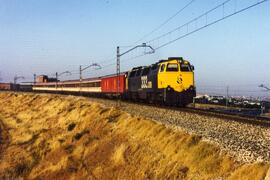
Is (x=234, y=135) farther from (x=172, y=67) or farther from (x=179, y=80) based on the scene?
(x=172, y=67)

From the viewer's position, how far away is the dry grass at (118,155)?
12312 mm

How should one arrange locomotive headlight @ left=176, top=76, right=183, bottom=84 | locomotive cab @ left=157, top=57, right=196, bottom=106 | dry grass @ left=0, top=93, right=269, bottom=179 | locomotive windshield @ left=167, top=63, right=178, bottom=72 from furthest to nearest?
locomotive windshield @ left=167, top=63, right=178, bottom=72 → locomotive headlight @ left=176, top=76, right=183, bottom=84 → locomotive cab @ left=157, top=57, right=196, bottom=106 → dry grass @ left=0, top=93, right=269, bottom=179

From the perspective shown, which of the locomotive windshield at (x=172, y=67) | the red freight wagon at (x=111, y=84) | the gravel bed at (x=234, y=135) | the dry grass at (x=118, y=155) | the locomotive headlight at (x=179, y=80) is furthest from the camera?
the red freight wagon at (x=111, y=84)

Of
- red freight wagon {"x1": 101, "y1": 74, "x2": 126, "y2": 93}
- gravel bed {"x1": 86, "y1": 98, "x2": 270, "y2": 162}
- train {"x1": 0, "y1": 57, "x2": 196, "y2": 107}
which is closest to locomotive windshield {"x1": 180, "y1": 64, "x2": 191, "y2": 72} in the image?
train {"x1": 0, "y1": 57, "x2": 196, "y2": 107}

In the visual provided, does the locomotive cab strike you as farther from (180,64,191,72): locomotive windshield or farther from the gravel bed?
the gravel bed

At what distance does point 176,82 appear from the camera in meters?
30.5

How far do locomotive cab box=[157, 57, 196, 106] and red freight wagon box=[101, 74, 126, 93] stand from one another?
14.8m

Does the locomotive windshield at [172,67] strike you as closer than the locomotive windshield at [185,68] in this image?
Yes

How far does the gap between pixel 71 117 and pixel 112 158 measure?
19.9m

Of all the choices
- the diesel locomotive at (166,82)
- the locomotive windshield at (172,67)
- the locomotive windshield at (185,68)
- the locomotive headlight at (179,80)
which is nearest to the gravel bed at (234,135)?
the diesel locomotive at (166,82)

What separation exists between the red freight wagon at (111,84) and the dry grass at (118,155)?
11551 mm

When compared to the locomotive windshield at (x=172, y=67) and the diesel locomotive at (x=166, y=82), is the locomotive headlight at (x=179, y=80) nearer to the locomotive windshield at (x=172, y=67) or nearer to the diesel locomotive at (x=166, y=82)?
the diesel locomotive at (x=166, y=82)

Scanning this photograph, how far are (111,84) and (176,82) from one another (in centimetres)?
2276

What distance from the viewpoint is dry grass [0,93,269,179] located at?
12.3 metres
